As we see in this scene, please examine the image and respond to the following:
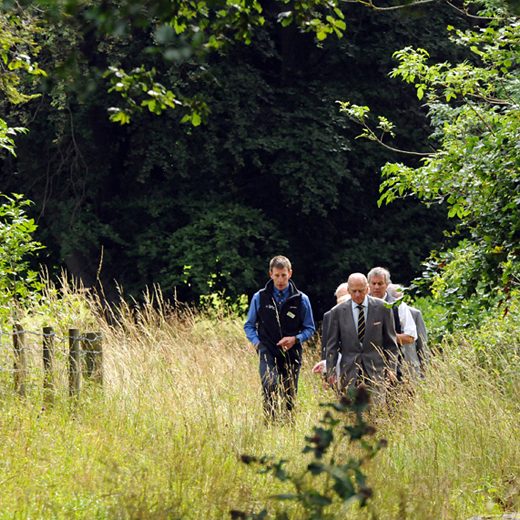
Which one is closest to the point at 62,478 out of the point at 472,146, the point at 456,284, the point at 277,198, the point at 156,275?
the point at 456,284

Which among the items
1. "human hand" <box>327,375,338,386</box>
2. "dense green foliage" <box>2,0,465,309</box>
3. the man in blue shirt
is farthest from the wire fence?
"dense green foliage" <box>2,0,465,309</box>

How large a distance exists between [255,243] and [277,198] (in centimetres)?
116

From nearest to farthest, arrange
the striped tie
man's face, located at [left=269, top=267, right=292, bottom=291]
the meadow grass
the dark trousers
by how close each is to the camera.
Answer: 1. the meadow grass
2. the dark trousers
3. the striped tie
4. man's face, located at [left=269, top=267, right=292, bottom=291]

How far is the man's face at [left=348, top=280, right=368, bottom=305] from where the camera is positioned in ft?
34.6

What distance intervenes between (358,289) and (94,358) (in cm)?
266

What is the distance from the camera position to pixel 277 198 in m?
25.1

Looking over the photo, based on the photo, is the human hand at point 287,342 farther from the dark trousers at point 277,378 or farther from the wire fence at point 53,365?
the wire fence at point 53,365

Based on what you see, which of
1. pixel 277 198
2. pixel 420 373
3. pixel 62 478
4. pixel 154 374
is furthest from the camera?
pixel 277 198

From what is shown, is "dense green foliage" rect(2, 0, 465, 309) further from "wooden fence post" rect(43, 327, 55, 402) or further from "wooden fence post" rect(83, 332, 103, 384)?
"wooden fence post" rect(43, 327, 55, 402)

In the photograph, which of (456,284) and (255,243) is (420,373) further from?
(255,243)

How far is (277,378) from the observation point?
10.6 m

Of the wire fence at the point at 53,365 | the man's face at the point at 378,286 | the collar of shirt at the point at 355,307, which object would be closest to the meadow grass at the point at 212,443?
the wire fence at the point at 53,365

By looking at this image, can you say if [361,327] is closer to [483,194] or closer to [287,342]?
[287,342]

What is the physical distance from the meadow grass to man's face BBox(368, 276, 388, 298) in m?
0.92
